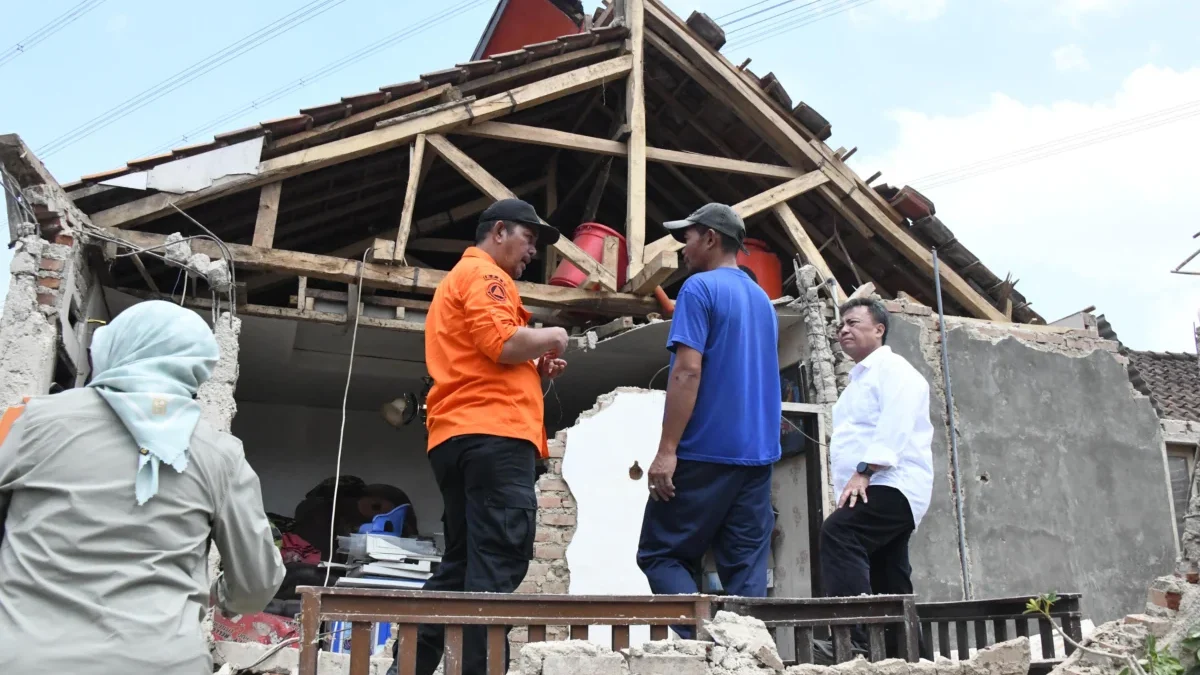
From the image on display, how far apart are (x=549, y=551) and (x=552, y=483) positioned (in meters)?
0.46

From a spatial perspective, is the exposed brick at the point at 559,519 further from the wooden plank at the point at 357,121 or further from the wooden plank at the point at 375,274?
the wooden plank at the point at 357,121

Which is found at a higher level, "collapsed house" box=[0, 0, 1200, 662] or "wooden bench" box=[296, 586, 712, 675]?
"collapsed house" box=[0, 0, 1200, 662]

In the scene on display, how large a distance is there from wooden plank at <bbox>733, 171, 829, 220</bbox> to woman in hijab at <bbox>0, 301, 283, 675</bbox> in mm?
5890

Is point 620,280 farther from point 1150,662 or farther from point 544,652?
point 544,652

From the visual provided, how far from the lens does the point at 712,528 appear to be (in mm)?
3475

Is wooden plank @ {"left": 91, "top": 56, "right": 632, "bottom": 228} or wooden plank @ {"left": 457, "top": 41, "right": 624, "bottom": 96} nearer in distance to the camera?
wooden plank @ {"left": 91, "top": 56, "right": 632, "bottom": 228}

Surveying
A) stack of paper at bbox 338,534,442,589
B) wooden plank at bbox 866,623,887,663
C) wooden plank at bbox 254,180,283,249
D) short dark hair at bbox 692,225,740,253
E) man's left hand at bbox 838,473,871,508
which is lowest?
wooden plank at bbox 866,623,887,663

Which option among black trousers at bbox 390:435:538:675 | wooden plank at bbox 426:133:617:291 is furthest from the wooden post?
black trousers at bbox 390:435:538:675

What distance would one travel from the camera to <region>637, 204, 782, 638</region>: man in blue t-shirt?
346 cm

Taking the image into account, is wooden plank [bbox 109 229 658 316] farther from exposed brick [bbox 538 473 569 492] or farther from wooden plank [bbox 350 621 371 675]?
wooden plank [bbox 350 621 371 675]

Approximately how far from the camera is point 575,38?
7598 mm

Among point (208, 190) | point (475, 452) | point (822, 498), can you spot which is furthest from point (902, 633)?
point (208, 190)

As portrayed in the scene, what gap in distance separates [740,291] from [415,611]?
1.75 meters

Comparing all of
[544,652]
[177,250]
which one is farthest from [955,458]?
[177,250]
